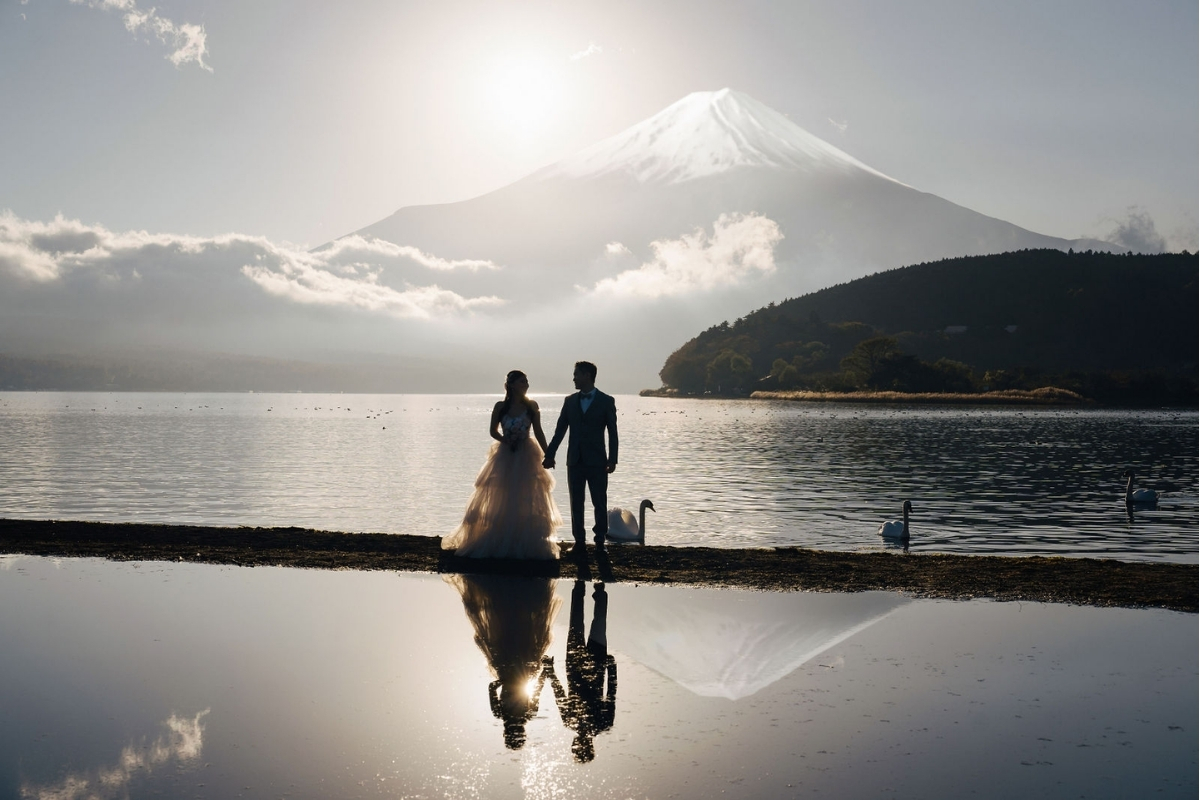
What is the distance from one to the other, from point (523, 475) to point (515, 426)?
2.18 feet

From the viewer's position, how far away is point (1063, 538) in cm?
2108

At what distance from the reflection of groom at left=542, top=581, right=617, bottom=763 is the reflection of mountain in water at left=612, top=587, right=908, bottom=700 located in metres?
0.25

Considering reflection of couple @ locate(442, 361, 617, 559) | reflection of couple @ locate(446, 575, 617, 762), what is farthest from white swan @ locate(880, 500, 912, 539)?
reflection of couple @ locate(446, 575, 617, 762)

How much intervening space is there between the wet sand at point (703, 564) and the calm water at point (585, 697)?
0.88 meters

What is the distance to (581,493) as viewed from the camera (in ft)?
46.1

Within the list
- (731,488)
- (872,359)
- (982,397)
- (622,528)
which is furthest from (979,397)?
(622,528)

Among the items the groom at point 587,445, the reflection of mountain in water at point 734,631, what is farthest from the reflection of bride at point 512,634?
the groom at point 587,445

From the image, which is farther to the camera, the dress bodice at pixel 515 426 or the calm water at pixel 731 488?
the calm water at pixel 731 488

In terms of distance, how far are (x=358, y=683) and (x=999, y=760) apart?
447 centimetres

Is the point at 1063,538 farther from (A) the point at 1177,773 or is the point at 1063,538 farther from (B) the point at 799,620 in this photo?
(A) the point at 1177,773

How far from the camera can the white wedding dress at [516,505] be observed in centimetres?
1328

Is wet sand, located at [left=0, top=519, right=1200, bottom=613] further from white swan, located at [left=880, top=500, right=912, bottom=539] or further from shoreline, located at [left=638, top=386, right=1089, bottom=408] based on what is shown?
shoreline, located at [left=638, top=386, right=1089, bottom=408]

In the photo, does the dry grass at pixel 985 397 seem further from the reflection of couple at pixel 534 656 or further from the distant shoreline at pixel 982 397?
the reflection of couple at pixel 534 656

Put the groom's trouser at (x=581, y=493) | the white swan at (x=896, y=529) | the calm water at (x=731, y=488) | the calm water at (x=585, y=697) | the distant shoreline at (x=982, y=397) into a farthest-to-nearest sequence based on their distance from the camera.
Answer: the distant shoreline at (x=982, y=397)
the calm water at (x=731, y=488)
the white swan at (x=896, y=529)
the groom's trouser at (x=581, y=493)
the calm water at (x=585, y=697)
